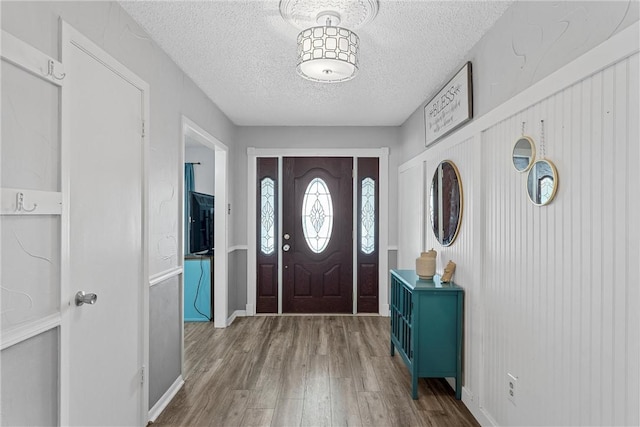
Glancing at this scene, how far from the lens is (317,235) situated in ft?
15.8

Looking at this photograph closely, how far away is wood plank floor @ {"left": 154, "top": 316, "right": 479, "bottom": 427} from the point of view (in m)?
2.41

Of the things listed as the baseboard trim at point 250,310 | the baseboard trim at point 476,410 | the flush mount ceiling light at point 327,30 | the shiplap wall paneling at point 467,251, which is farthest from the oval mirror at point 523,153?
the baseboard trim at point 250,310

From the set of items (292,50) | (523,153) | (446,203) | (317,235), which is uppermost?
(292,50)

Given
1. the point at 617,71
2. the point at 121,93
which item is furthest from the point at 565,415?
the point at 121,93

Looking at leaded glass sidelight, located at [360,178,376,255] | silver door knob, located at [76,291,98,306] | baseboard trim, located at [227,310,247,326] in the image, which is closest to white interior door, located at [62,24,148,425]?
silver door knob, located at [76,291,98,306]

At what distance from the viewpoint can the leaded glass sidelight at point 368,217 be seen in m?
4.82

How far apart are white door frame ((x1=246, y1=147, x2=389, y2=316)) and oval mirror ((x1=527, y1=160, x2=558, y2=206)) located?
298 cm

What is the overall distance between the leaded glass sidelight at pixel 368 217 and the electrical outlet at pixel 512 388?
9.36 ft

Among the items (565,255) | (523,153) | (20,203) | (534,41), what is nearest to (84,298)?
(20,203)

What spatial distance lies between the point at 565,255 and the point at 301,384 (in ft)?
6.91

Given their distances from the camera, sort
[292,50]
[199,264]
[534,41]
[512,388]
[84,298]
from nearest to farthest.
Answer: [84,298], [534,41], [512,388], [292,50], [199,264]

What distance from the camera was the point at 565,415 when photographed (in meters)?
1.56

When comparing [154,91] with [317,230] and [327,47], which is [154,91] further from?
[317,230]

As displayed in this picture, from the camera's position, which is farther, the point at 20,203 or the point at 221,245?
the point at 221,245
